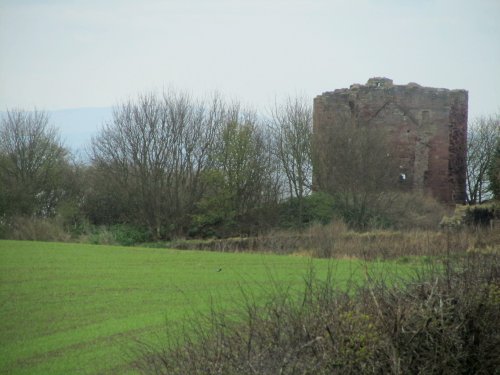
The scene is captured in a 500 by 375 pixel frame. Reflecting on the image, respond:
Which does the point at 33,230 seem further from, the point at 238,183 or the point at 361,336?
the point at 361,336

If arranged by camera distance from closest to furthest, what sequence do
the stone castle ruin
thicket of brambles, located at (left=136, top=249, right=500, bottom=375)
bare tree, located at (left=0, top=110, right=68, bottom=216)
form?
thicket of brambles, located at (left=136, top=249, right=500, bottom=375)
bare tree, located at (left=0, top=110, right=68, bottom=216)
the stone castle ruin

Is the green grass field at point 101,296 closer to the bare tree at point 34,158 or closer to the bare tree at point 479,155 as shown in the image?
the bare tree at point 34,158

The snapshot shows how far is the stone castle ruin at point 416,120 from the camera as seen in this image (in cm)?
4025

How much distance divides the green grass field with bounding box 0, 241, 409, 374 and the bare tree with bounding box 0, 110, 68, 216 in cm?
1683

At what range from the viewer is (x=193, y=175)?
122ft

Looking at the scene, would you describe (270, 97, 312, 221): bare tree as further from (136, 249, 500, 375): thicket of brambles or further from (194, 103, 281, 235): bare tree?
(136, 249, 500, 375): thicket of brambles

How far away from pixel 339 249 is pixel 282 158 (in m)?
16.6

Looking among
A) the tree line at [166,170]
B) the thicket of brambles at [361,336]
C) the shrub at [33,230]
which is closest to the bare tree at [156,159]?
the tree line at [166,170]

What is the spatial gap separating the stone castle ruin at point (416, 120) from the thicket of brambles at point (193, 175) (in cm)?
277

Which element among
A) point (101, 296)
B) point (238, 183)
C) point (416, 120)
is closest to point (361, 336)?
point (101, 296)

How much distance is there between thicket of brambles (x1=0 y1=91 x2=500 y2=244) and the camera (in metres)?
35.5

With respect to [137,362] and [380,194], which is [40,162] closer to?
[380,194]

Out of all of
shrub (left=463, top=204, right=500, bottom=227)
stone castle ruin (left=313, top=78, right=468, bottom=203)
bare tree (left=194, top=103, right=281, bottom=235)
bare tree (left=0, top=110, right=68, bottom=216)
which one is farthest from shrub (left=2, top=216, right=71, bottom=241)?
stone castle ruin (left=313, top=78, right=468, bottom=203)

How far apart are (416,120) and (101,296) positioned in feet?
101
